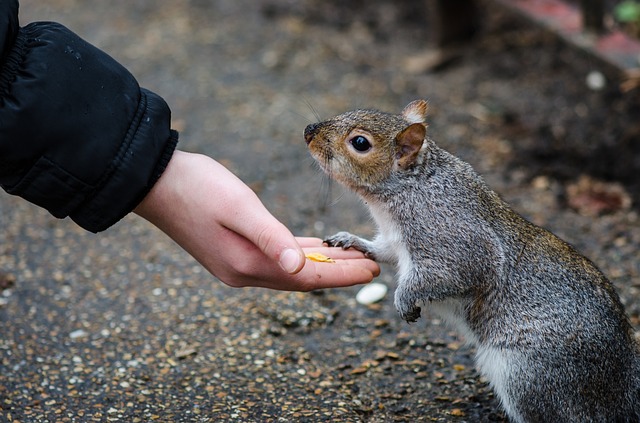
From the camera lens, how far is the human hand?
91.3 inches

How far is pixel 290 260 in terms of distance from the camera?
223 centimetres

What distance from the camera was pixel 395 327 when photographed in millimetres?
3320

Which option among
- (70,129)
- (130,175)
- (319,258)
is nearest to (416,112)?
(319,258)

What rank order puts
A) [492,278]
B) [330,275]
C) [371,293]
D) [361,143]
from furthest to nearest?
[371,293] < [361,143] < [492,278] < [330,275]

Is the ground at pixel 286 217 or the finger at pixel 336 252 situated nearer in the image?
the finger at pixel 336 252

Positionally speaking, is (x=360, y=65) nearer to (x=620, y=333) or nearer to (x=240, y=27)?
(x=240, y=27)

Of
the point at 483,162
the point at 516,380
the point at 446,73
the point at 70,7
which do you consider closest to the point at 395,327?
the point at 516,380

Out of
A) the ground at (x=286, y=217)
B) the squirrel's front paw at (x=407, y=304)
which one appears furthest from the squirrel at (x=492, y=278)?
the ground at (x=286, y=217)

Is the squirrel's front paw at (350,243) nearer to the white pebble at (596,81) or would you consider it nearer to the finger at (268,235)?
the finger at (268,235)

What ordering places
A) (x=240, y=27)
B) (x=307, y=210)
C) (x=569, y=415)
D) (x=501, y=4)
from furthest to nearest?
1. (x=240, y=27)
2. (x=501, y=4)
3. (x=307, y=210)
4. (x=569, y=415)

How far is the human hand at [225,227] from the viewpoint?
2.32 meters

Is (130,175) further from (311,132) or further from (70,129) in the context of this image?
(311,132)

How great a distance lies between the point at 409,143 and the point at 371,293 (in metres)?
1.03

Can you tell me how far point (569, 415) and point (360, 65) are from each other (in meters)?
3.59
